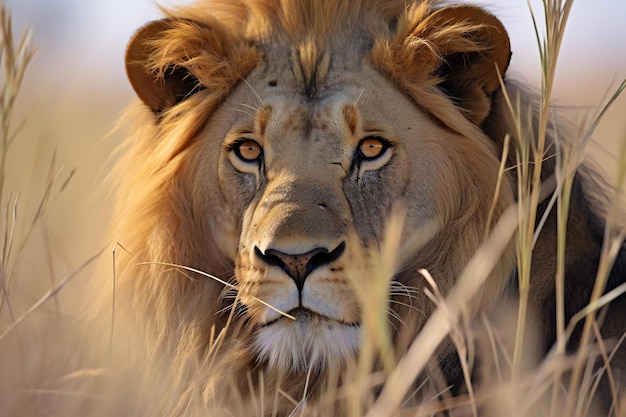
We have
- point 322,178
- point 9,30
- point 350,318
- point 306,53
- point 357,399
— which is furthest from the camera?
point 306,53

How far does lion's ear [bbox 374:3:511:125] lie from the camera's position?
3.71 meters

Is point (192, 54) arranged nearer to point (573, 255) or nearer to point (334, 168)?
point (334, 168)

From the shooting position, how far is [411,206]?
148 inches

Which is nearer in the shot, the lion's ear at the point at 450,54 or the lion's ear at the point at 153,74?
the lion's ear at the point at 450,54

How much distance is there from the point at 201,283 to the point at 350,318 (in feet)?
2.81

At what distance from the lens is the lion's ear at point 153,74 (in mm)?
4016

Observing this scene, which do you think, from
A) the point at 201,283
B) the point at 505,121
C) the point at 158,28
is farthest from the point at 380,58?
the point at 201,283

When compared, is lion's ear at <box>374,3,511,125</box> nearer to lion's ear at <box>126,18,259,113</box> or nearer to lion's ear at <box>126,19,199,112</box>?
lion's ear at <box>126,18,259,113</box>

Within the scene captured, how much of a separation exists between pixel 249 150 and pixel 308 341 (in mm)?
891

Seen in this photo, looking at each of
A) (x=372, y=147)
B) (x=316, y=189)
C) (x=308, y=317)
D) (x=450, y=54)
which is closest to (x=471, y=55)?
(x=450, y=54)

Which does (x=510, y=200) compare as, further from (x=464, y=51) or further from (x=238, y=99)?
(x=238, y=99)

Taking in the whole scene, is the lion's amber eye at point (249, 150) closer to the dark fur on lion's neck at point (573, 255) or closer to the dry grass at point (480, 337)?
the dry grass at point (480, 337)

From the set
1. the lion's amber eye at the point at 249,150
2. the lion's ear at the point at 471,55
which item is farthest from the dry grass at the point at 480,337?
the lion's amber eye at the point at 249,150

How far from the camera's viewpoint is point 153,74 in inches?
163
